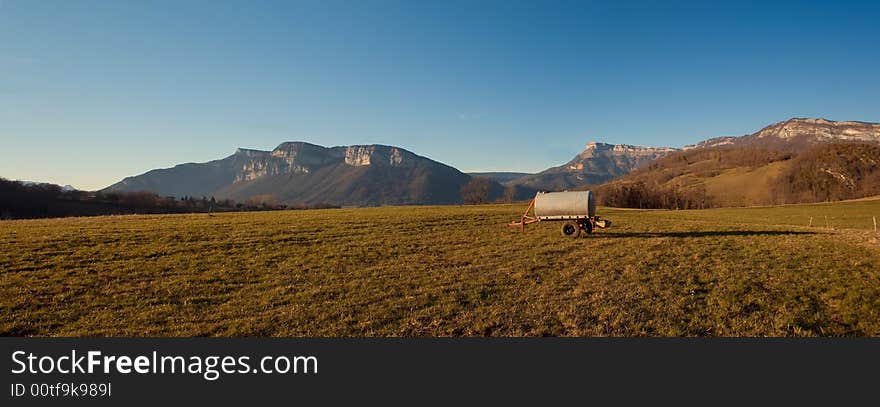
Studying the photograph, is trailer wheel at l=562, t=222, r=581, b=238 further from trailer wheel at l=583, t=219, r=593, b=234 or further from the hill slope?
the hill slope

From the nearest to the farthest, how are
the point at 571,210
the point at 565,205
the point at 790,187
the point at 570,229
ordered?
1. the point at 571,210
2. the point at 565,205
3. the point at 570,229
4. the point at 790,187

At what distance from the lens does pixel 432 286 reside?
43.1 ft

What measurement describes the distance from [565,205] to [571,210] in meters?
0.48

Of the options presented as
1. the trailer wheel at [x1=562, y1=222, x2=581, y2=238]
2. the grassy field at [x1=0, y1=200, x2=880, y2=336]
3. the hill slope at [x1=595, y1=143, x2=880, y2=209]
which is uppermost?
the hill slope at [x1=595, y1=143, x2=880, y2=209]

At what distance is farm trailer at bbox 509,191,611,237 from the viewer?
24.4 meters

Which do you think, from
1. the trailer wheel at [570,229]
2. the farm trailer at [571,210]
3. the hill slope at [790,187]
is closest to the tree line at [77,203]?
the farm trailer at [571,210]

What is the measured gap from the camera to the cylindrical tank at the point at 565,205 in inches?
959

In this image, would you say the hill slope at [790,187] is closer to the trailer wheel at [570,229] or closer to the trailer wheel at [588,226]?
the trailer wheel at [588,226]

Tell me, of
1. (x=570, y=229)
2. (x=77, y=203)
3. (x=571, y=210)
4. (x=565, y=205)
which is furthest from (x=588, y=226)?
(x=77, y=203)

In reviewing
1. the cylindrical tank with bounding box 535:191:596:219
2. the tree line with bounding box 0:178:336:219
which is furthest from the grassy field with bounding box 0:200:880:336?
the tree line with bounding box 0:178:336:219

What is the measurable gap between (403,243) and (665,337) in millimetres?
15981

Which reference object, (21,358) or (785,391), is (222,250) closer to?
(21,358)

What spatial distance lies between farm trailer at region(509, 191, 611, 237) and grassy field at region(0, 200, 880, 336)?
2315mm

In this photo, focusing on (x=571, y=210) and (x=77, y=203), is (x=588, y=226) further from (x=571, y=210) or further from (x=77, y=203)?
(x=77, y=203)
